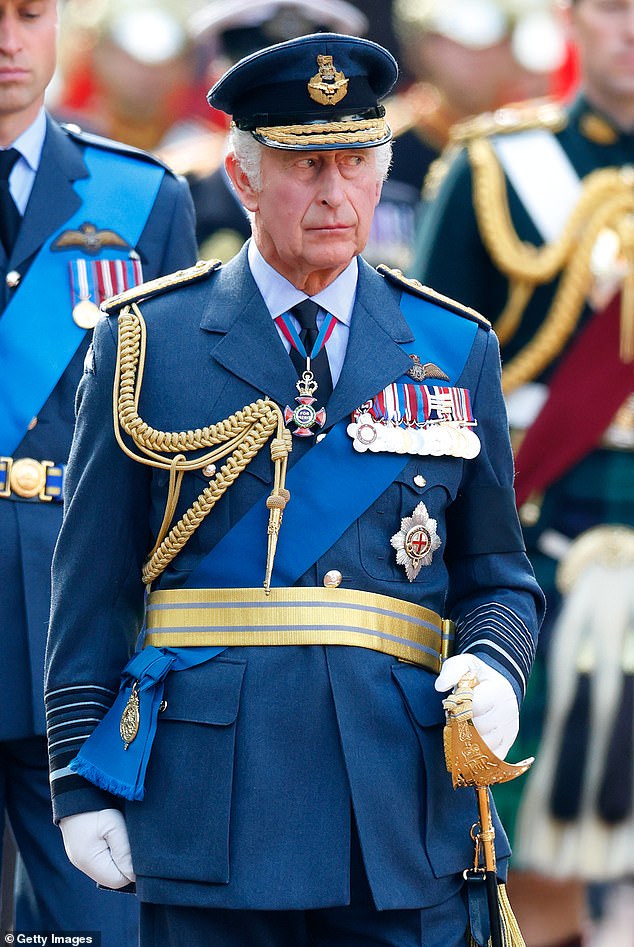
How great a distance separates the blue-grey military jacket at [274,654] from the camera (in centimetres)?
392

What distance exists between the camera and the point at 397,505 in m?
4.07

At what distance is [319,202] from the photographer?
4020mm

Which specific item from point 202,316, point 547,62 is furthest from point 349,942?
point 547,62

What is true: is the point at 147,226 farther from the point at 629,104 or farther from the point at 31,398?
the point at 629,104

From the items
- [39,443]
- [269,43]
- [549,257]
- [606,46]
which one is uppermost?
[269,43]

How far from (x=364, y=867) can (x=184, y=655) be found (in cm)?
43

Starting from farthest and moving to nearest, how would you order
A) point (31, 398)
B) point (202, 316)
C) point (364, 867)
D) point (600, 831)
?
1. point (600, 831)
2. point (31, 398)
3. point (202, 316)
4. point (364, 867)

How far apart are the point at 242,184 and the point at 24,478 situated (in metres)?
1.02

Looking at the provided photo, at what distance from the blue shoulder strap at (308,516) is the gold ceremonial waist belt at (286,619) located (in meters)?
0.03

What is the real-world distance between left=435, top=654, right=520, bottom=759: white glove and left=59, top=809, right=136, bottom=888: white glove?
0.55 metres

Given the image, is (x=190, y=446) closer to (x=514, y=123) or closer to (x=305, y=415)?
(x=305, y=415)

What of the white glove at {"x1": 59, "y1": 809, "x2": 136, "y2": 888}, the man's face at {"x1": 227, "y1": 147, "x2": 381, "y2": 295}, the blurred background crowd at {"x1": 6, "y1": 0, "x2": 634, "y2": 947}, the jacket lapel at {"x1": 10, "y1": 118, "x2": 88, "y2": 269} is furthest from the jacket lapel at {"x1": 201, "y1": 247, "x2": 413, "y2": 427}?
the blurred background crowd at {"x1": 6, "y1": 0, "x2": 634, "y2": 947}

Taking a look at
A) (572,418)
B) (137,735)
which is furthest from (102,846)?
(572,418)

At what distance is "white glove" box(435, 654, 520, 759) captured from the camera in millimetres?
3943
